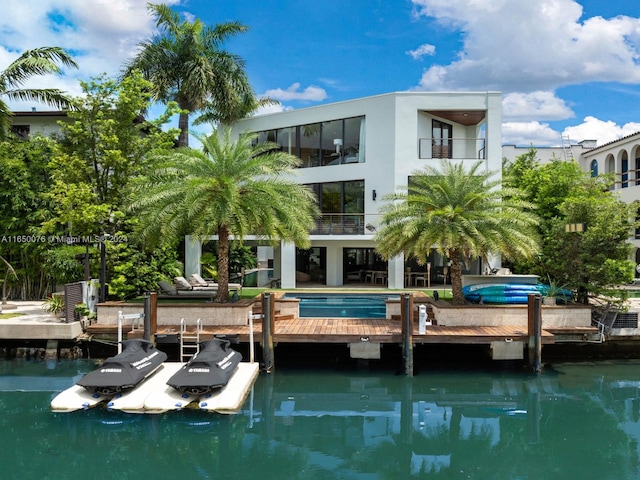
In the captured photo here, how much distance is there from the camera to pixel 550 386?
1400 centimetres

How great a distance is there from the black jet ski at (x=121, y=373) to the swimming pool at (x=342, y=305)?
749 centimetres

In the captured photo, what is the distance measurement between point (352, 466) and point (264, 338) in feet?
17.8

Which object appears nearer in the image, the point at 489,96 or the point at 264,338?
the point at 264,338

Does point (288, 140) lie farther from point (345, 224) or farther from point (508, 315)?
point (508, 315)

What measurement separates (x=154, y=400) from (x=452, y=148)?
20.9 m

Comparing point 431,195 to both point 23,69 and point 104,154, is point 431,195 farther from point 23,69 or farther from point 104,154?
point 23,69

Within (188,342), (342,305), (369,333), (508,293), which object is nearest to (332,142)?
(342,305)

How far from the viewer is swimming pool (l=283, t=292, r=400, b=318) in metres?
19.8

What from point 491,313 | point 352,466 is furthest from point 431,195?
point 352,466

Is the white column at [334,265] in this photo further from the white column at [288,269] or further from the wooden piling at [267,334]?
the wooden piling at [267,334]

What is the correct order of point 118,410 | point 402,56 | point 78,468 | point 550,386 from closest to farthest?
1. point 78,468
2. point 118,410
3. point 550,386
4. point 402,56

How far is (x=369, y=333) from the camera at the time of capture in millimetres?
14781

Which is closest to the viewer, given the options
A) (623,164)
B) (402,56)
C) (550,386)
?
(550,386)

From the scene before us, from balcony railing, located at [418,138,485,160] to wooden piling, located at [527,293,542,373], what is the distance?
13228 millimetres
